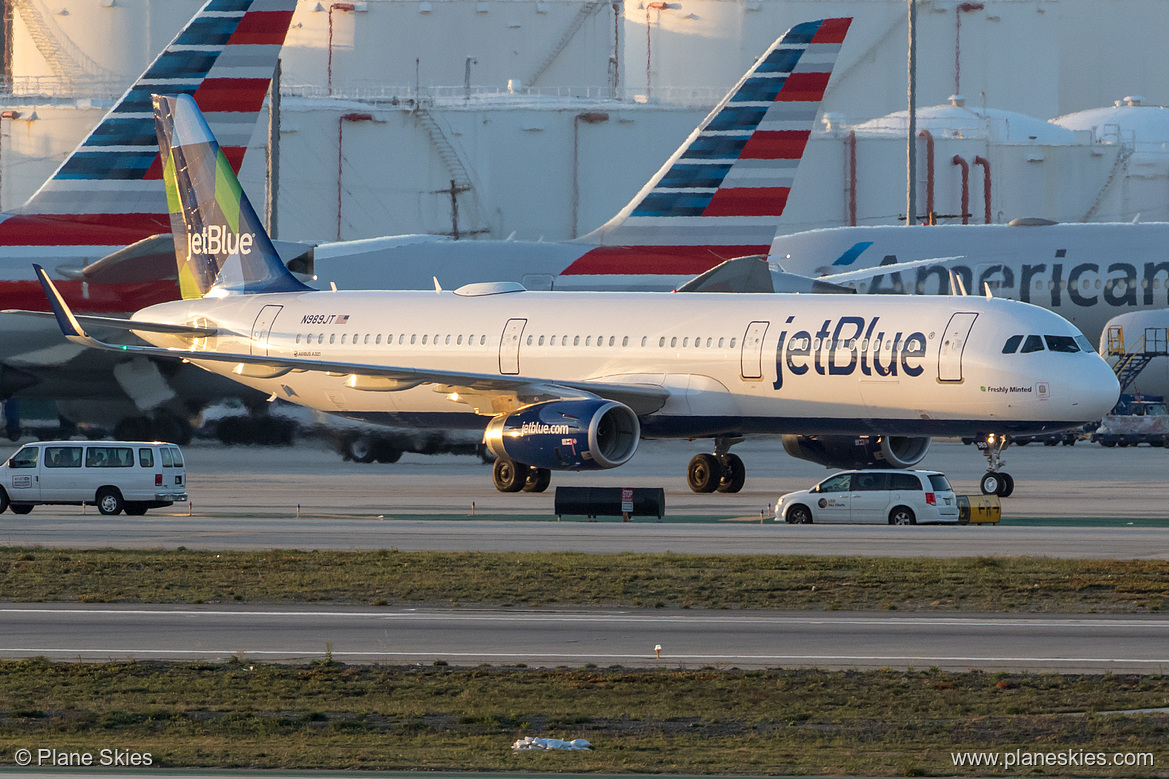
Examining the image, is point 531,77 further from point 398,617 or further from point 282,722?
point 282,722

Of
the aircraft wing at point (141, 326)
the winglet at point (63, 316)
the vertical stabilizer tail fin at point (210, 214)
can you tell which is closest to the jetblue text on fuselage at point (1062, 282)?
the vertical stabilizer tail fin at point (210, 214)

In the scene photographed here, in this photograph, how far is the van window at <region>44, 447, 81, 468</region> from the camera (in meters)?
34.0

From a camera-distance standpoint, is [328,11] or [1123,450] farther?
[328,11]

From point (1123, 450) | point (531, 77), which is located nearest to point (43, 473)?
point (1123, 450)

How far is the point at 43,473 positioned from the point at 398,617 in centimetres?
1602

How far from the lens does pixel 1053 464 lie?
51.2 m

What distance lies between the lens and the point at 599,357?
39562mm

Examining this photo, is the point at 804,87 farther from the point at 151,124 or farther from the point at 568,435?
the point at 151,124

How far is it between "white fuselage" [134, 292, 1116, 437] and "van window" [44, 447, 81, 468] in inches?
332

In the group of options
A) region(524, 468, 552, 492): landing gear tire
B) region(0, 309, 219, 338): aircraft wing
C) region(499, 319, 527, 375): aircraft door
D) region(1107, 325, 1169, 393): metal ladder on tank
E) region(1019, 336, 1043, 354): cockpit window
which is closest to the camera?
region(1019, 336, 1043, 354): cockpit window

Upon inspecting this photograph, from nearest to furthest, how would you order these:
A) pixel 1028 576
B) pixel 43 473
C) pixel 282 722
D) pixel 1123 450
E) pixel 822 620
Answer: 1. pixel 282 722
2. pixel 822 620
3. pixel 1028 576
4. pixel 43 473
5. pixel 1123 450
